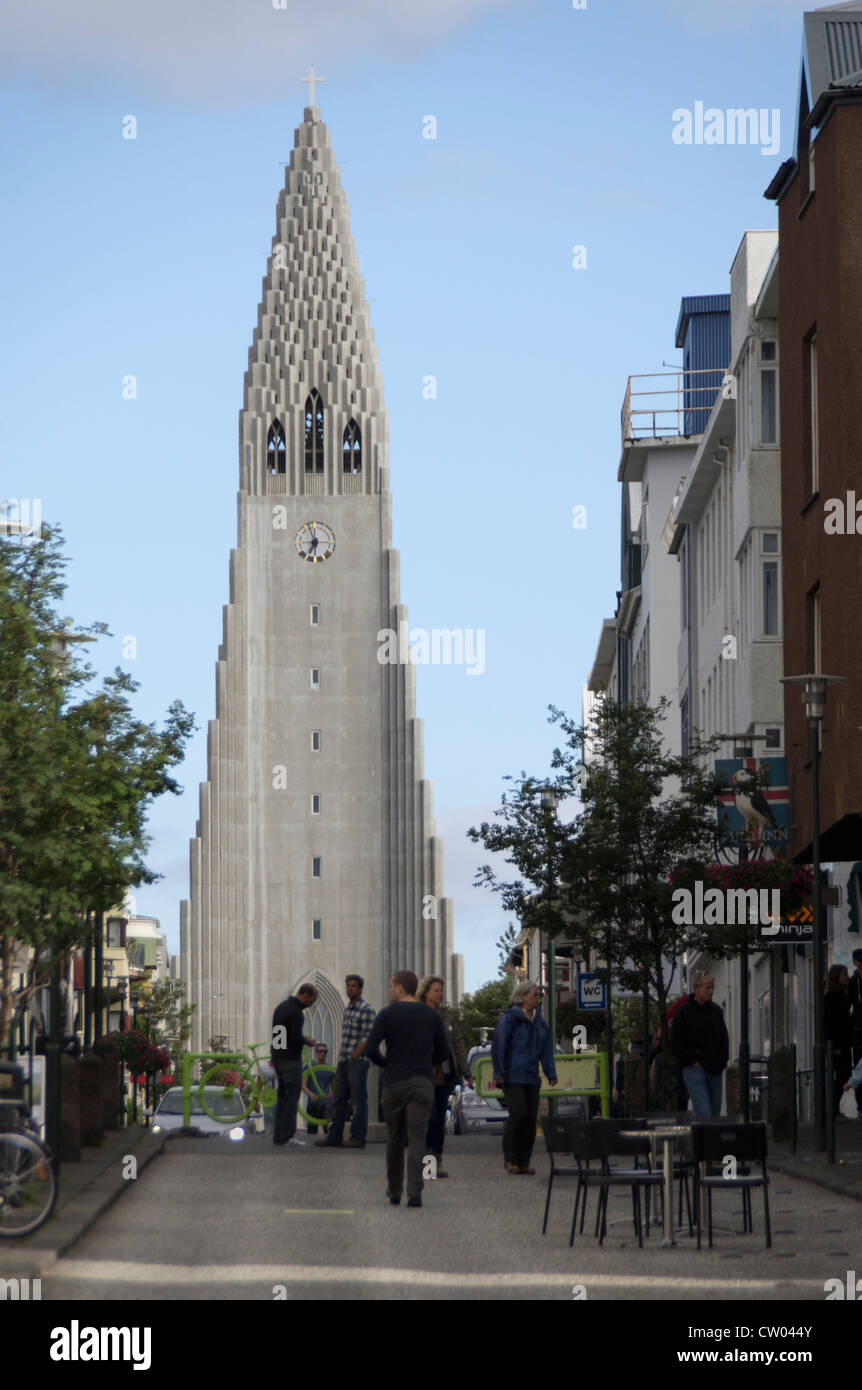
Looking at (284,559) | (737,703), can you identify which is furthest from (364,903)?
(737,703)

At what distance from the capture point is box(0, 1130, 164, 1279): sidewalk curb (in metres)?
13.7

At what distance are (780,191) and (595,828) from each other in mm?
9022

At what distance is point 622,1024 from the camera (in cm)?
7025

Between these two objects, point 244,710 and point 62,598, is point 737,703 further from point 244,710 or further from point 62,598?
point 244,710

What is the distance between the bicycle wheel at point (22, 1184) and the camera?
14642 millimetres

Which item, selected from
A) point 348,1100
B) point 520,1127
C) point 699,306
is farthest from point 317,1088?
point 699,306

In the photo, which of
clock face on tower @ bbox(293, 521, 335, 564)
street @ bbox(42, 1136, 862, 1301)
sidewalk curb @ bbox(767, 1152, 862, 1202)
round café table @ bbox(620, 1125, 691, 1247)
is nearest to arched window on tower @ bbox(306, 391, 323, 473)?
clock face on tower @ bbox(293, 521, 335, 564)

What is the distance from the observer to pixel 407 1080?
60.8ft

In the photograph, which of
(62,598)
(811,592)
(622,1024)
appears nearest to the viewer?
(811,592)

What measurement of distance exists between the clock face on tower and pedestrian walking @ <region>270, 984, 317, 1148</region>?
297 feet

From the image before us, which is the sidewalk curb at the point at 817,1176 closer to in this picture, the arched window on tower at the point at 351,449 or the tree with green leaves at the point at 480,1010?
the tree with green leaves at the point at 480,1010

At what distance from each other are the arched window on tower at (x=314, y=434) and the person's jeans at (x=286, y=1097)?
92.8 m

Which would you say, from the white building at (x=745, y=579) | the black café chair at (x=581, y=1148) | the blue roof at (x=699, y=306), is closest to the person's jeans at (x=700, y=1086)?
the black café chair at (x=581, y=1148)

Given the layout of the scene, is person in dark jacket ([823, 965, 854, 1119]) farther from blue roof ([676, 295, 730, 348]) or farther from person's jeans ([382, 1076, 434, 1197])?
blue roof ([676, 295, 730, 348])
